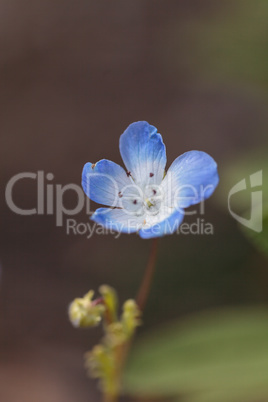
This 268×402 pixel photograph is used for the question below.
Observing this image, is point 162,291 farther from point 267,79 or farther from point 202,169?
point 202,169

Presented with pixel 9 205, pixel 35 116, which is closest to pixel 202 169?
pixel 9 205

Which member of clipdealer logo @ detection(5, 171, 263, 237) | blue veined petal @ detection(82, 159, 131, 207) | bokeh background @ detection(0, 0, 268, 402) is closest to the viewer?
blue veined petal @ detection(82, 159, 131, 207)

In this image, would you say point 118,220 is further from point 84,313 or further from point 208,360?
point 208,360

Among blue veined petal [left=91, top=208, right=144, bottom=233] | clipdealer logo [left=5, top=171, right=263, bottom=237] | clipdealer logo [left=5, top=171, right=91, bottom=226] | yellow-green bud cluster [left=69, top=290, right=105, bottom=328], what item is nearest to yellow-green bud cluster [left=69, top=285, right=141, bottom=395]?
yellow-green bud cluster [left=69, top=290, right=105, bottom=328]

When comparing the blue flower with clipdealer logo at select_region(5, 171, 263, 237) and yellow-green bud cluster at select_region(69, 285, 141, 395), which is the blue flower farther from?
clipdealer logo at select_region(5, 171, 263, 237)

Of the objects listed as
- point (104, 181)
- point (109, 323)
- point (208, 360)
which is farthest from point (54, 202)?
point (104, 181)
